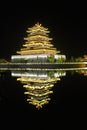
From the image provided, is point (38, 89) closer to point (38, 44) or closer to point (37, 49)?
point (37, 49)

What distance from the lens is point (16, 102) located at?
9602mm

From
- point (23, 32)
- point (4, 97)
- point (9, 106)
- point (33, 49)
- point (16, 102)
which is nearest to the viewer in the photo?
point (9, 106)

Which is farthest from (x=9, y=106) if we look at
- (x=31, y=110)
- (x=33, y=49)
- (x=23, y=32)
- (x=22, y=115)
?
(x=23, y=32)

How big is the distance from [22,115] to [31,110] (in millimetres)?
705

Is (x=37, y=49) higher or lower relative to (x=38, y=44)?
lower

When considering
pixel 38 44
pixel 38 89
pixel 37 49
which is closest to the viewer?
pixel 38 89

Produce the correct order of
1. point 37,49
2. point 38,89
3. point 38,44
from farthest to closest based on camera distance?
point 38,44
point 37,49
point 38,89

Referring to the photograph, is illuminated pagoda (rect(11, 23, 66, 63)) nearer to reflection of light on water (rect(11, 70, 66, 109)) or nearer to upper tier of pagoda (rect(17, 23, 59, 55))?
upper tier of pagoda (rect(17, 23, 59, 55))

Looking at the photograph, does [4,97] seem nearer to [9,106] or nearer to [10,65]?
[9,106]

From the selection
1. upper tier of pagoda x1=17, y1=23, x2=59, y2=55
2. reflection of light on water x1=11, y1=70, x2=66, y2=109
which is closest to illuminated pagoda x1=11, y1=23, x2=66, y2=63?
upper tier of pagoda x1=17, y1=23, x2=59, y2=55

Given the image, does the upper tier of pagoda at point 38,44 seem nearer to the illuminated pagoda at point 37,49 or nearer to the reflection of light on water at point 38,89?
the illuminated pagoda at point 37,49

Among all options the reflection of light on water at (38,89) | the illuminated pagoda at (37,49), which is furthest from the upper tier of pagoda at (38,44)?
the reflection of light on water at (38,89)

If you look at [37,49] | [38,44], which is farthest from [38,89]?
[38,44]

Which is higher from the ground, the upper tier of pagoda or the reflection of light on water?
the upper tier of pagoda
